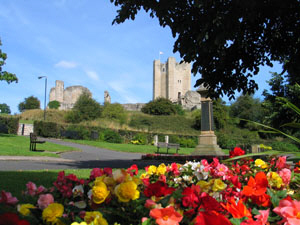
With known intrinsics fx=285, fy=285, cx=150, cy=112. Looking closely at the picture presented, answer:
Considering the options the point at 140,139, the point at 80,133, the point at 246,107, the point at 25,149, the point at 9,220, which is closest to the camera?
the point at 9,220

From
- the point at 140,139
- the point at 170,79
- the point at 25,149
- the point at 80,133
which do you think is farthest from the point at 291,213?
the point at 170,79

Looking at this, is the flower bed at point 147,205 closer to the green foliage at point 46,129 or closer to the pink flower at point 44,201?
the pink flower at point 44,201

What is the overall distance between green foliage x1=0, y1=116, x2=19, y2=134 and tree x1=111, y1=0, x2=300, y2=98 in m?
23.3

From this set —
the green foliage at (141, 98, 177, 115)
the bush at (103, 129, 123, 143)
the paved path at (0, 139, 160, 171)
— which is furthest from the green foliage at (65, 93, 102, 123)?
the paved path at (0, 139, 160, 171)

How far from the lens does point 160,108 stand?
44.2m

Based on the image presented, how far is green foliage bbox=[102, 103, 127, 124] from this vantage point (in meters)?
37.7

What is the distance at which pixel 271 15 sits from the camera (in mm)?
6352

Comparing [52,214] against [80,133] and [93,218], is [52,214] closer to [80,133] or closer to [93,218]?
[93,218]

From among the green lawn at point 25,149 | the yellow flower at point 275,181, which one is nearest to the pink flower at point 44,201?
the yellow flower at point 275,181

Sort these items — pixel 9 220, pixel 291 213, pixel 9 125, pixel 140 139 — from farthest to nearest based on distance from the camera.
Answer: pixel 140 139, pixel 9 125, pixel 291 213, pixel 9 220

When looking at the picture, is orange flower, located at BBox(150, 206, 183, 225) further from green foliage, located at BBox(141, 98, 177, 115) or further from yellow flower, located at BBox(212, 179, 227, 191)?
green foliage, located at BBox(141, 98, 177, 115)

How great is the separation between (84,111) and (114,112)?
4504 mm

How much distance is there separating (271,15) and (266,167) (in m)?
4.74

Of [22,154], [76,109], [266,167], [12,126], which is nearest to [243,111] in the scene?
[76,109]
